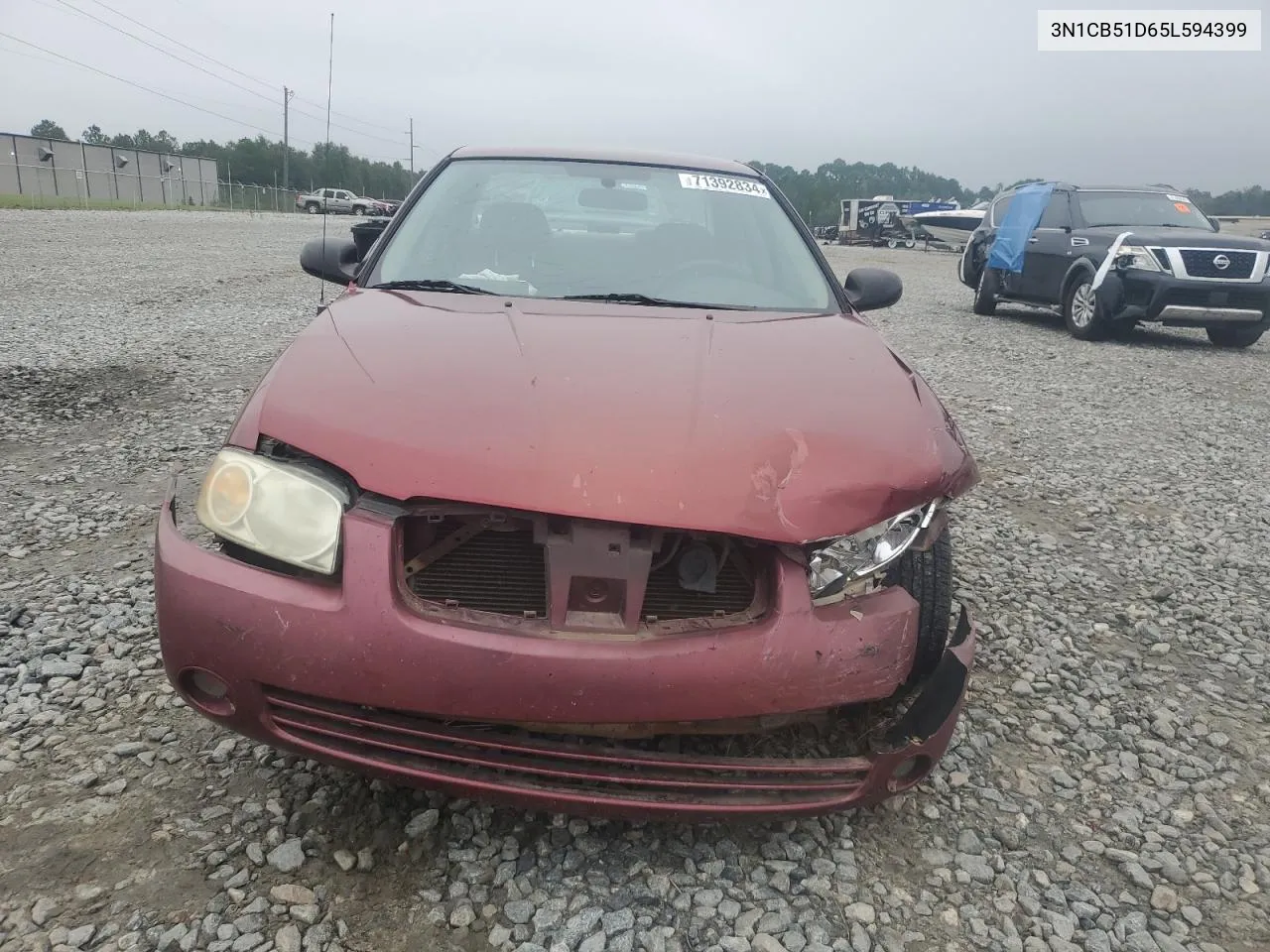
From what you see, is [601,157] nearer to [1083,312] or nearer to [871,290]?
[871,290]

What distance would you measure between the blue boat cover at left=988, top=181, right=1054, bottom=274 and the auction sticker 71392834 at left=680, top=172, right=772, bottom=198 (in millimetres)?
8649

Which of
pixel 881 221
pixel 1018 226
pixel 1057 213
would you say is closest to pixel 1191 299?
pixel 1057 213

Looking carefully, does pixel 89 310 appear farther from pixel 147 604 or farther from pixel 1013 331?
pixel 1013 331

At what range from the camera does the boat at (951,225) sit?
3256cm

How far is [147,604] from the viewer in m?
2.92

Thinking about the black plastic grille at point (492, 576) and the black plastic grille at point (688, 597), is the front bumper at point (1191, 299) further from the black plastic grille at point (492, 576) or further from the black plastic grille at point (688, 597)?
the black plastic grille at point (492, 576)

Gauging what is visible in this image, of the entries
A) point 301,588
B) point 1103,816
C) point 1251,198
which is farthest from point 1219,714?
point 1251,198

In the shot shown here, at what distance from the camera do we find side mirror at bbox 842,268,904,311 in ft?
10.5

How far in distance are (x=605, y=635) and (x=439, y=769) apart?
40 cm

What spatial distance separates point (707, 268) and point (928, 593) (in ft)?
4.79

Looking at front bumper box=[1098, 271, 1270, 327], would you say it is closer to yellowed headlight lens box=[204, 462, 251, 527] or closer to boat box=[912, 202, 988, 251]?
yellowed headlight lens box=[204, 462, 251, 527]

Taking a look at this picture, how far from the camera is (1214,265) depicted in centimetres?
905

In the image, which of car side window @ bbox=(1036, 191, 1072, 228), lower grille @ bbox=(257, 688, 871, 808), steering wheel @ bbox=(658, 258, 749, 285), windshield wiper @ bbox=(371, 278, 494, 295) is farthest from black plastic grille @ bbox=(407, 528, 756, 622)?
car side window @ bbox=(1036, 191, 1072, 228)

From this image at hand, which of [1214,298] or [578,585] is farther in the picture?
[1214,298]
